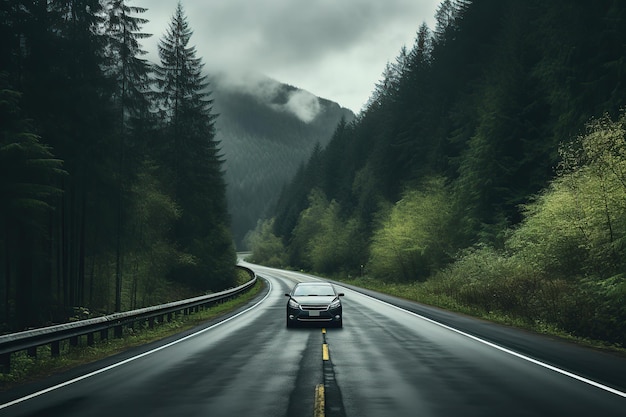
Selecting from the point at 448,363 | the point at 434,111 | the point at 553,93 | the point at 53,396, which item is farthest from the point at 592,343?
the point at 434,111

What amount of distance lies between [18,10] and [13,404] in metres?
20.7

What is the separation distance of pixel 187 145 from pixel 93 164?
1823 cm

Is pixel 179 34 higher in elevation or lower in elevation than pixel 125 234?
higher

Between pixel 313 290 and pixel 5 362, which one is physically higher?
pixel 313 290

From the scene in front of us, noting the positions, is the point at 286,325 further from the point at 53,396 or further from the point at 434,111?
the point at 434,111

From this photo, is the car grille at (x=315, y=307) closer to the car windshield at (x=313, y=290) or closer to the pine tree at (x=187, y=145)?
the car windshield at (x=313, y=290)

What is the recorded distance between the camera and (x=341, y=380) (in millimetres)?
9344

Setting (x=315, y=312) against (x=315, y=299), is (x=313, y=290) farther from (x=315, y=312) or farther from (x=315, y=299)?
(x=315, y=312)

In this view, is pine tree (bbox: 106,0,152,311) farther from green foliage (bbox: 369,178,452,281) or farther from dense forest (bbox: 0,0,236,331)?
green foliage (bbox: 369,178,452,281)

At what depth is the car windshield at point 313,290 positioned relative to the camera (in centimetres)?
1991

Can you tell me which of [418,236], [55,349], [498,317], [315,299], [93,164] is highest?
[93,164]

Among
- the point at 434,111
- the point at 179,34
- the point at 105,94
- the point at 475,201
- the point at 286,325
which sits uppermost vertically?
the point at 179,34

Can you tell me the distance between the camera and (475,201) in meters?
38.8

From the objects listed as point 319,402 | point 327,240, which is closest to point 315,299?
point 319,402
